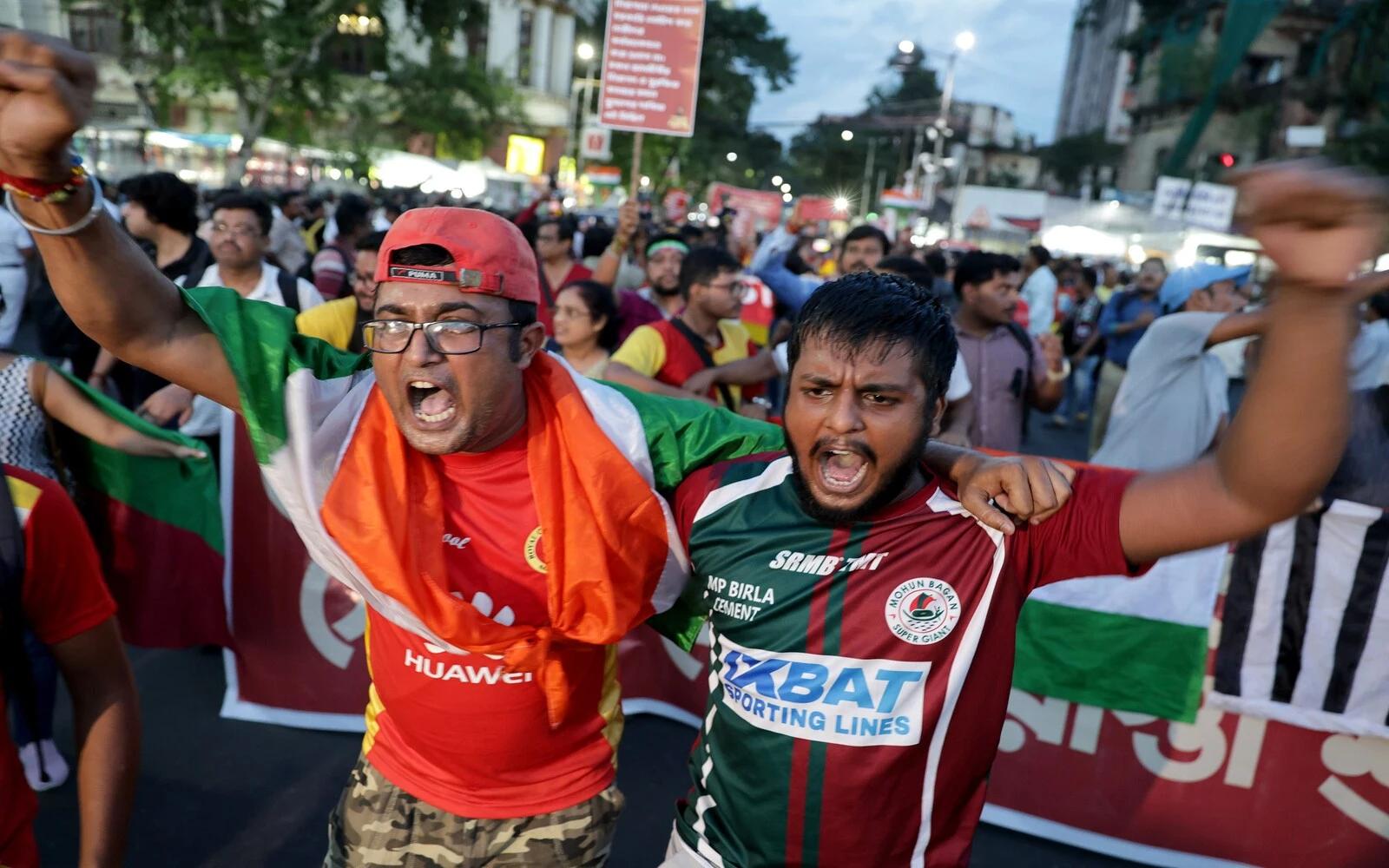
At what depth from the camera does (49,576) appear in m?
2.07

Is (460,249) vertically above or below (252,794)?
above

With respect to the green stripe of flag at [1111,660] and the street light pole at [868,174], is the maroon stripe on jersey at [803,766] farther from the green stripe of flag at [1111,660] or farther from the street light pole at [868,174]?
the street light pole at [868,174]

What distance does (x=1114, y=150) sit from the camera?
65.1 metres

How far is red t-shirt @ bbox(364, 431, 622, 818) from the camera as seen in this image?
2152mm

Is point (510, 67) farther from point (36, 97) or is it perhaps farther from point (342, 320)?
point (36, 97)

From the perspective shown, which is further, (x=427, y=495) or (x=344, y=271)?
(x=344, y=271)

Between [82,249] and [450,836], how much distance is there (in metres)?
1.32

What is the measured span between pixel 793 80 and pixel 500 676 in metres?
53.1

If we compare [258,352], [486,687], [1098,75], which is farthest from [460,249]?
[1098,75]

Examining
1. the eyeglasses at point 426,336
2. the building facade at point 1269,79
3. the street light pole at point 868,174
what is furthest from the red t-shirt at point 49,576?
the street light pole at point 868,174

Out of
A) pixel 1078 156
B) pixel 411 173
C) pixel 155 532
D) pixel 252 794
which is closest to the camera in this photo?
pixel 252 794

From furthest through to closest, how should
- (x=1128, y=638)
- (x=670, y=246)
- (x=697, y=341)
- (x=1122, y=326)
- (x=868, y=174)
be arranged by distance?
1. (x=868, y=174)
2. (x=1122, y=326)
3. (x=670, y=246)
4. (x=697, y=341)
5. (x=1128, y=638)

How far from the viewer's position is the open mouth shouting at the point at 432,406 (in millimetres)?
2049

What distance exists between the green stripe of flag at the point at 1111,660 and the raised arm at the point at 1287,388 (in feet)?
7.48
